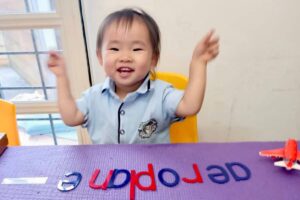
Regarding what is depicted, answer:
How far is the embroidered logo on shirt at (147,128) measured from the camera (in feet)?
2.82

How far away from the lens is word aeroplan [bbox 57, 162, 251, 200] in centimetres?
53

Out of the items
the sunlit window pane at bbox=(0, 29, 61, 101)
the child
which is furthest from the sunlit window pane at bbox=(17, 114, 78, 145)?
the child

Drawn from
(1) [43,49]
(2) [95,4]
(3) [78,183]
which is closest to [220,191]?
(3) [78,183]

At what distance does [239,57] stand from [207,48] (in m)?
0.68

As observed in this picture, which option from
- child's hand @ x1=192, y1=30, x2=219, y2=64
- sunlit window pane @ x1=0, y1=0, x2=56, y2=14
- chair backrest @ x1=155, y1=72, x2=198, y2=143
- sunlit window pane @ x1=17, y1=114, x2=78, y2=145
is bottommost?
sunlit window pane @ x1=17, y1=114, x2=78, y2=145

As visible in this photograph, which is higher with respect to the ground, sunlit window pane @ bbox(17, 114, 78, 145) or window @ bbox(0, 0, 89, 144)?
window @ bbox(0, 0, 89, 144)

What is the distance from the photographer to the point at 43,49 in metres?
1.45

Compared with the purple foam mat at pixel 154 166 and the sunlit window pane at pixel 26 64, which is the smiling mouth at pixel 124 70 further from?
the sunlit window pane at pixel 26 64

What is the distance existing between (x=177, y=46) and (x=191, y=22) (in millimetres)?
121

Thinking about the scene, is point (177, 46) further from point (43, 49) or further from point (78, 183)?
point (78, 183)

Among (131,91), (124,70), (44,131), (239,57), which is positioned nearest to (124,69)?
(124,70)

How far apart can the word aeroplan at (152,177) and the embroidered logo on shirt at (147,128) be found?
0.90 ft

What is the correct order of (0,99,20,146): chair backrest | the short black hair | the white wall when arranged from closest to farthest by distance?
the short black hair, (0,99,20,146): chair backrest, the white wall

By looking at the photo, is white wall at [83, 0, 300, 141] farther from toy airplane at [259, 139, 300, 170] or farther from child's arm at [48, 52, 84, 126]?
toy airplane at [259, 139, 300, 170]
